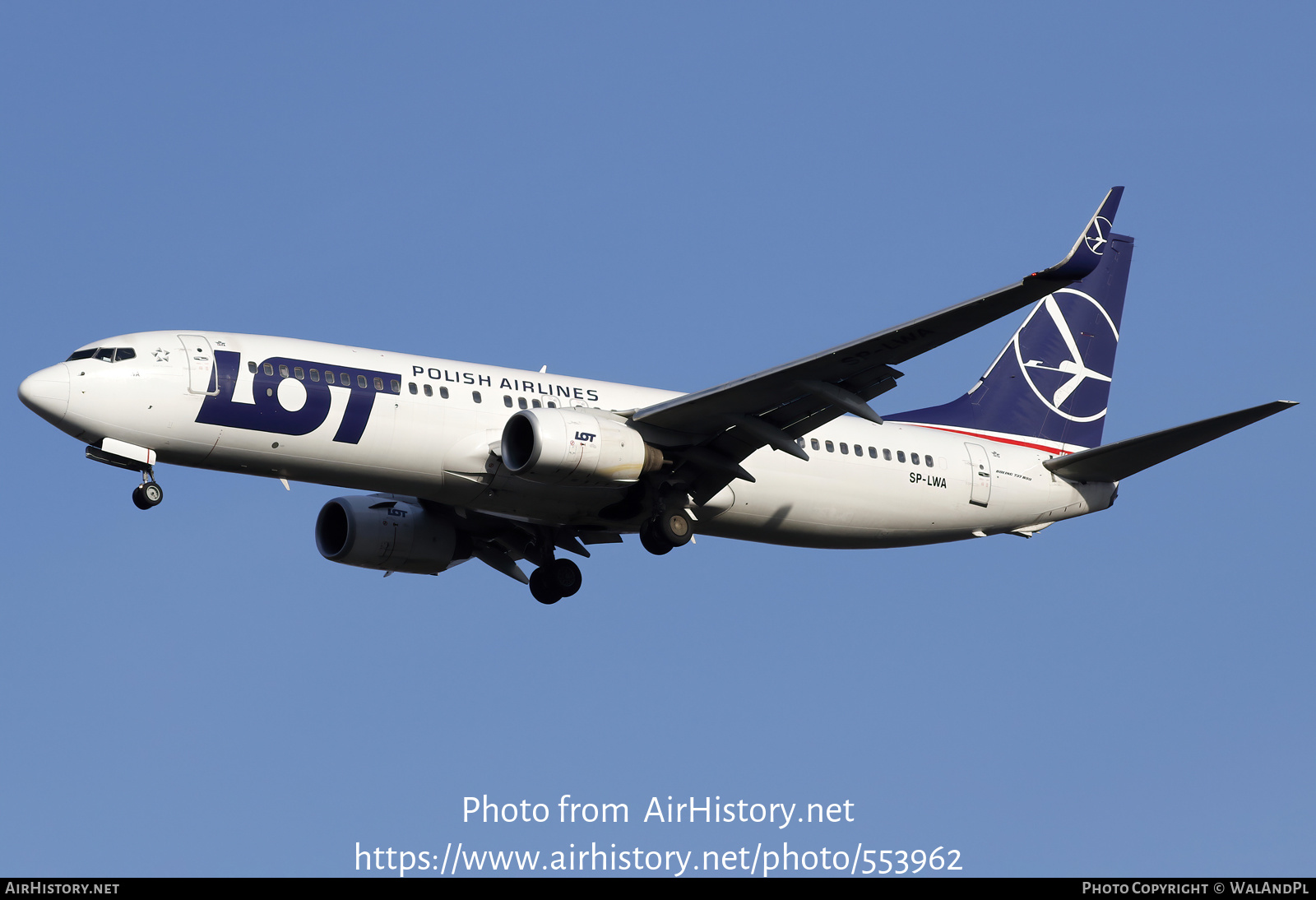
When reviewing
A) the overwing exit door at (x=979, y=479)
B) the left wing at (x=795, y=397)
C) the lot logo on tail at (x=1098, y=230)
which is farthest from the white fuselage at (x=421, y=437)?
the lot logo on tail at (x=1098, y=230)

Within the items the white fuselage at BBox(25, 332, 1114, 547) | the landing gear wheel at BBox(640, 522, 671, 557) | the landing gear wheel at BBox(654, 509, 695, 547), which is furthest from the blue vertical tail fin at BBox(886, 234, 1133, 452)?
the landing gear wheel at BBox(640, 522, 671, 557)

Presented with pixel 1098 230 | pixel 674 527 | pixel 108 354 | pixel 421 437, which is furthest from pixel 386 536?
pixel 1098 230

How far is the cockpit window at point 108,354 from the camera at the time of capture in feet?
98.5

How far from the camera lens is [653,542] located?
32875 millimetres

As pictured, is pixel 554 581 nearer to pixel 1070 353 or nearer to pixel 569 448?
pixel 569 448

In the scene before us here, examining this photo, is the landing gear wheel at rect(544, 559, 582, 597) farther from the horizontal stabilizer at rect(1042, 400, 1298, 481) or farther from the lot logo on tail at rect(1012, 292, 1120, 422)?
the lot logo on tail at rect(1012, 292, 1120, 422)

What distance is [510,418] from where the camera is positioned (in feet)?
101

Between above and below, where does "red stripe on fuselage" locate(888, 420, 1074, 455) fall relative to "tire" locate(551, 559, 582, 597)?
above

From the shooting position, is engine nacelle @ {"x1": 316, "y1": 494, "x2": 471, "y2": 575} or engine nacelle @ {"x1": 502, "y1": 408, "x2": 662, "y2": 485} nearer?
engine nacelle @ {"x1": 502, "y1": 408, "x2": 662, "y2": 485}

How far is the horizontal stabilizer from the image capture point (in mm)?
30188

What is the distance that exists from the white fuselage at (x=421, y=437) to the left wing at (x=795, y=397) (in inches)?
54.8

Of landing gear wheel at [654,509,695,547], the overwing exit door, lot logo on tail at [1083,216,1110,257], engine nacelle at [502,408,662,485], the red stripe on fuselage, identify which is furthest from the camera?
the red stripe on fuselage

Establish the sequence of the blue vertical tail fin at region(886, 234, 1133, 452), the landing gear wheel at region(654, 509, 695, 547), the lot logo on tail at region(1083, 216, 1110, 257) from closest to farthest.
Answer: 1. the lot logo on tail at region(1083, 216, 1110, 257)
2. the landing gear wheel at region(654, 509, 695, 547)
3. the blue vertical tail fin at region(886, 234, 1133, 452)

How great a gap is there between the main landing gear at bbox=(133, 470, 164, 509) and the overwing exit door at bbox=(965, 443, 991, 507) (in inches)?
710
